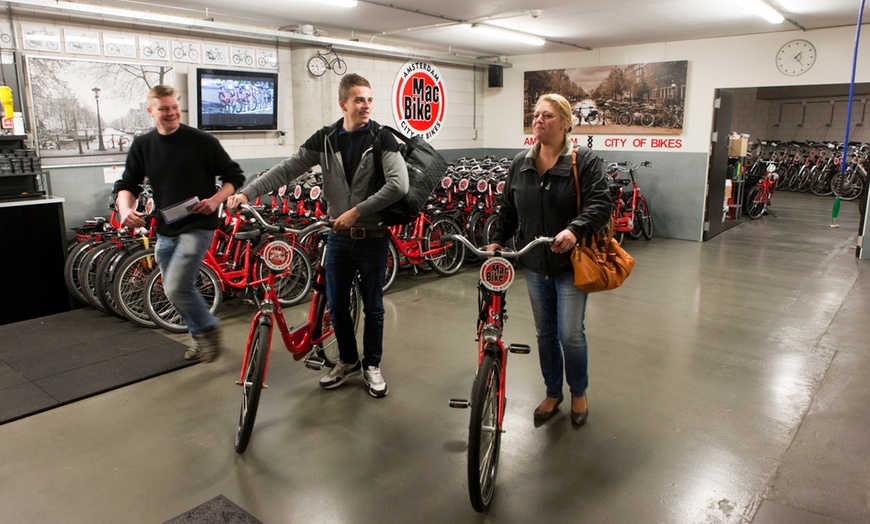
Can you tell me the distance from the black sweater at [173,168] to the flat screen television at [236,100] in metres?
3.09

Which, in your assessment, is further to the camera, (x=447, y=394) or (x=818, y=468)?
(x=447, y=394)

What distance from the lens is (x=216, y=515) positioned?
222 centimetres

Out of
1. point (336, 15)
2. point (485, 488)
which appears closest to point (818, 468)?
point (485, 488)

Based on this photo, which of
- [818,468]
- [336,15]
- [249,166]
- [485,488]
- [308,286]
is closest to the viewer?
[485,488]

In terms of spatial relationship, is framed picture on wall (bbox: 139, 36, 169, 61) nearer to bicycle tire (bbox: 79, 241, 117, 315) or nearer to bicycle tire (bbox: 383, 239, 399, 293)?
bicycle tire (bbox: 79, 241, 117, 315)

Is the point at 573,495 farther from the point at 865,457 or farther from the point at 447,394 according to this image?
the point at 865,457

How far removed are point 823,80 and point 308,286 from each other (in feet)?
20.2

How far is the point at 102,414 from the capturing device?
3041mm

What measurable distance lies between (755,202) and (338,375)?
8922 mm

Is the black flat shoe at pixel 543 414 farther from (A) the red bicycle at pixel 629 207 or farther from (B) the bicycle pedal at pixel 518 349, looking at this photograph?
(A) the red bicycle at pixel 629 207

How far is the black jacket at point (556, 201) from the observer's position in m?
2.43

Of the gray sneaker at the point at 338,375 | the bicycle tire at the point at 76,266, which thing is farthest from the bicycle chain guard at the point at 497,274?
the bicycle tire at the point at 76,266

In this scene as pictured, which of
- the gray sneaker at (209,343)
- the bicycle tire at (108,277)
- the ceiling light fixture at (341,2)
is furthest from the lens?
the ceiling light fixture at (341,2)

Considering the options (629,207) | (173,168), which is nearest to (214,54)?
(173,168)
